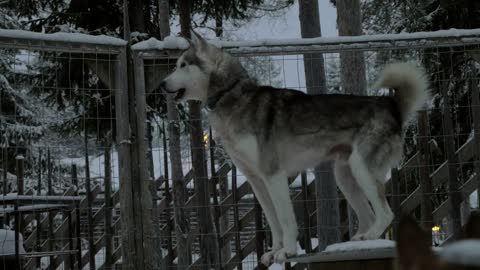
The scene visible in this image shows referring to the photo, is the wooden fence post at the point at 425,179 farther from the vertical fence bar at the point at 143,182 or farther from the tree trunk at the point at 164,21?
the tree trunk at the point at 164,21

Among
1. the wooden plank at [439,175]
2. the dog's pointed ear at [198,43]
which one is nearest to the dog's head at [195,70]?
the dog's pointed ear at [198,43]

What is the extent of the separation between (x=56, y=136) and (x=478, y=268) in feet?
34.5

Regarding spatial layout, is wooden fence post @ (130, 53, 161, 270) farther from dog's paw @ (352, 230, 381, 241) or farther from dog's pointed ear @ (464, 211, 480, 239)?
dog's pointed ear @ (464, 211, 480, 239)

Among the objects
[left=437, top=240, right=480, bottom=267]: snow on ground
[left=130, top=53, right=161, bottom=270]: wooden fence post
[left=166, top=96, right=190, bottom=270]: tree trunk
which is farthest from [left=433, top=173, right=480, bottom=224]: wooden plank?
[left=437, top=240, right=480, bottom=267]: snow on ground

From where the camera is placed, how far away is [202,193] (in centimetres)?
675

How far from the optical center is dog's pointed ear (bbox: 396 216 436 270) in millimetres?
784

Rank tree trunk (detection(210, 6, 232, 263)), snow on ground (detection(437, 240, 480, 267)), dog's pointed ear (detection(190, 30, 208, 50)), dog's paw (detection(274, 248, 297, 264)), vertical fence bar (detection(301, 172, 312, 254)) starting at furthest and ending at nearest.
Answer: tree trunk (detection(210, 6, 232, 263))
vertical fence bar (detection(301, 172, 312, 254))
dog's pointed ear (detection(190, 30, 208, 50))
dog's paw (detection(274, 248, 297, 264))
snow on ground (detection(437, 240, 480, 267))

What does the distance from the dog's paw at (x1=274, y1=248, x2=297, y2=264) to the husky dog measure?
0.07m

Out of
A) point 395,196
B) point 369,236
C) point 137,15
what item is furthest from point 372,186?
point 137,15

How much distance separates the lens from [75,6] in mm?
10328

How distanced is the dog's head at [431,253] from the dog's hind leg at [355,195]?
4.59m

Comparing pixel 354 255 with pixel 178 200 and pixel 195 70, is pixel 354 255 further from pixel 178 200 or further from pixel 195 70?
pixel 178 200

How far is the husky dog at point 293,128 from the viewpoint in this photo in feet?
16.7

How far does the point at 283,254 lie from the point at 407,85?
1648mm
